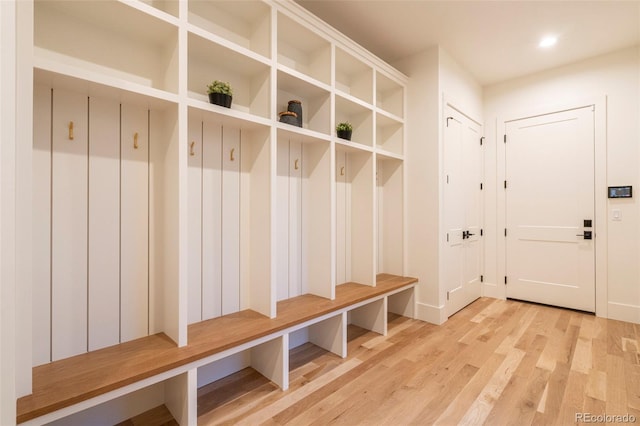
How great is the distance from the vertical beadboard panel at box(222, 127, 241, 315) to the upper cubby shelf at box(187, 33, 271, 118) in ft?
0.82

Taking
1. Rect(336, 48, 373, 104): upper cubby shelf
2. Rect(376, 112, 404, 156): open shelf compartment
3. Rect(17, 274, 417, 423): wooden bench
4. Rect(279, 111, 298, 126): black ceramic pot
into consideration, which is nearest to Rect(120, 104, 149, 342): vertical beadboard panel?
Rect(17, 274, 417, 423): wooden bench

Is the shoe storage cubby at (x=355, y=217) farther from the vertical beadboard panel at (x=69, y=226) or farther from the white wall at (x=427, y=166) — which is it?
the vertical beadboard panel at (x=69, y=226)

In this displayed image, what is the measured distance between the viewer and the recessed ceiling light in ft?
9.88

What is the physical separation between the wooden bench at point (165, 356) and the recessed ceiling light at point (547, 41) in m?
3.13

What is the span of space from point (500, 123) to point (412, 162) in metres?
1.67

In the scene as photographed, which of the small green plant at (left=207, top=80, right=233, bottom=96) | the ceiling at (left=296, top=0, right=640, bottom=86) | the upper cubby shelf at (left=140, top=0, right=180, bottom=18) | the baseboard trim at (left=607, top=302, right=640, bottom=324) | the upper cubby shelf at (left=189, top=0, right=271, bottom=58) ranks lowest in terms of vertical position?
the baseboard trim at (left=607, top=302, right=640, bottom=324)

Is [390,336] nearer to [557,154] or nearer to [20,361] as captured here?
[20,361]

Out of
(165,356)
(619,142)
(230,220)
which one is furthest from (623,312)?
(165,356)

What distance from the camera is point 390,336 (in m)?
2.84

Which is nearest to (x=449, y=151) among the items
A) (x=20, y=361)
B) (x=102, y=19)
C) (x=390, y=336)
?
(x=390, y=336)

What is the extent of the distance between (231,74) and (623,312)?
4.55 meters

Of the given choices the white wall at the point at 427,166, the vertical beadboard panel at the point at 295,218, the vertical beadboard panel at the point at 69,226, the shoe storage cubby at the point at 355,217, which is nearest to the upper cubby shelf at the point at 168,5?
the vertical beadboard panel at the point at 69,226

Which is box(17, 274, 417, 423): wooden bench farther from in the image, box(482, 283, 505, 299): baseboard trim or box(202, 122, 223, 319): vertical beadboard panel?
box(482, 283, 505, 299): baseboard trim

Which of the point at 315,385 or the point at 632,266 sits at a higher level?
the point at 632,266
